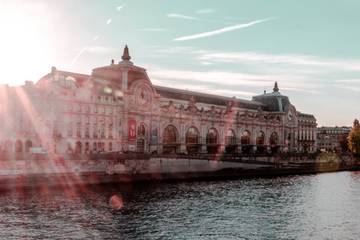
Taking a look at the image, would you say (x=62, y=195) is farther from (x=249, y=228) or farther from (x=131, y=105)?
(x=131, y=105)

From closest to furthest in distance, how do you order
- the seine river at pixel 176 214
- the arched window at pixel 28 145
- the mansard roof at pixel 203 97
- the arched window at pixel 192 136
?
the seine river at pixel 176 214 < the arched window at pixel 28 145 < the arched window at pixel 192 136 < the mansard roof at pixel 203 97

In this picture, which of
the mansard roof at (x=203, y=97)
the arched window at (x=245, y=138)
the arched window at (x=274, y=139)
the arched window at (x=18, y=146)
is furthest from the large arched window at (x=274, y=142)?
the arched window at (x=18, y=146)

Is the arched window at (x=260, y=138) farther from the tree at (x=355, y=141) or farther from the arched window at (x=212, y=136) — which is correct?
the tree at (x=355, y=141)

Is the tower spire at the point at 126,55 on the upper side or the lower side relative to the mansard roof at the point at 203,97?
upper

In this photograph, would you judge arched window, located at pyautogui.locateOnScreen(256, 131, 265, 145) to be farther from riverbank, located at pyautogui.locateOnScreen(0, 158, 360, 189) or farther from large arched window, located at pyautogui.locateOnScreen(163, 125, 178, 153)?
large arched window, located at pyautogui.locateOnScreen(163, 125, 178, 153)

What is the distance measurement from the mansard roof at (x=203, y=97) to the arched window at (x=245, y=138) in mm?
10411

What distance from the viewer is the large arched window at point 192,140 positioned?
440 feet

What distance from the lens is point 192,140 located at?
13612cm

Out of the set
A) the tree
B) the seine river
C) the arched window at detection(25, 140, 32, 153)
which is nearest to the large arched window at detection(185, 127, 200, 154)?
the arched window at detection(25, 140, 32, 153)

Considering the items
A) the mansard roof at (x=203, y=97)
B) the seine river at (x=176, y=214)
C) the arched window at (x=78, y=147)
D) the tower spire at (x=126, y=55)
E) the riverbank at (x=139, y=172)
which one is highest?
the tower spire at (x=126, y=55)

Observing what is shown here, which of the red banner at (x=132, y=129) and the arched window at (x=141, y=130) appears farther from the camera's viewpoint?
the arched window at (x=141, y=130)

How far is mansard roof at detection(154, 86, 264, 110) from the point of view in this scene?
5320 inches

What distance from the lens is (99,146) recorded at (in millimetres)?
107188

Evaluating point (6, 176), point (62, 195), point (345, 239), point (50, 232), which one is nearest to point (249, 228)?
point (345, 239)
